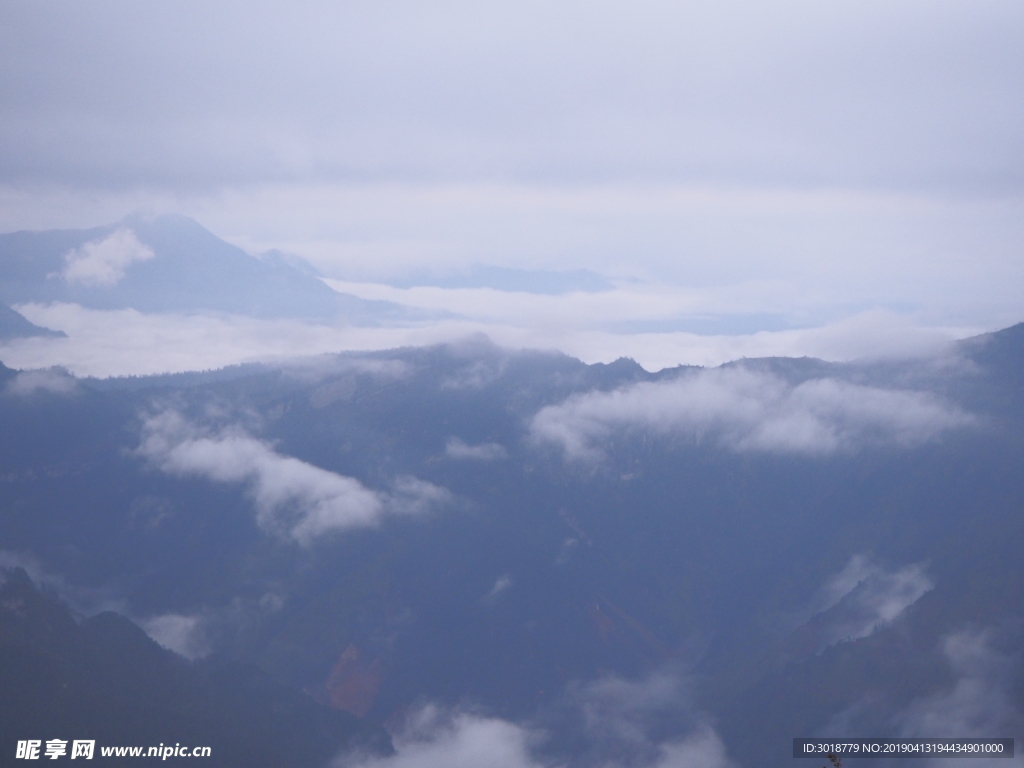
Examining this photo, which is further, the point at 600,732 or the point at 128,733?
the point at 600,732

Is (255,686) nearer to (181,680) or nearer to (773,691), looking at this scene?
(181,680)

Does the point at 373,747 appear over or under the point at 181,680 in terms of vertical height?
under

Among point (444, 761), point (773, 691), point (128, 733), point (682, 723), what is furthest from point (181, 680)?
point (773, 691)

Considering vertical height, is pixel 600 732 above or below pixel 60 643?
below

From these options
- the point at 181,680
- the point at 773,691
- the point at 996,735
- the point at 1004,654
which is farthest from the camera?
the point at 773,691

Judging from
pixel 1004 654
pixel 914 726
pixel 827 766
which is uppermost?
pixel 1004 654

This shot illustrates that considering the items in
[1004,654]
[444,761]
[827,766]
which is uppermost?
[1004,654]

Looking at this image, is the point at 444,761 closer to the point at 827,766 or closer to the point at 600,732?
the point at 600,732

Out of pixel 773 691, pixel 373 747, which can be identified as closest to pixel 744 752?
pixel 773 691

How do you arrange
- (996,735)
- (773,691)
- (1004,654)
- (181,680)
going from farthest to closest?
(773,691), (181,680), (1004,654), (996,735)
